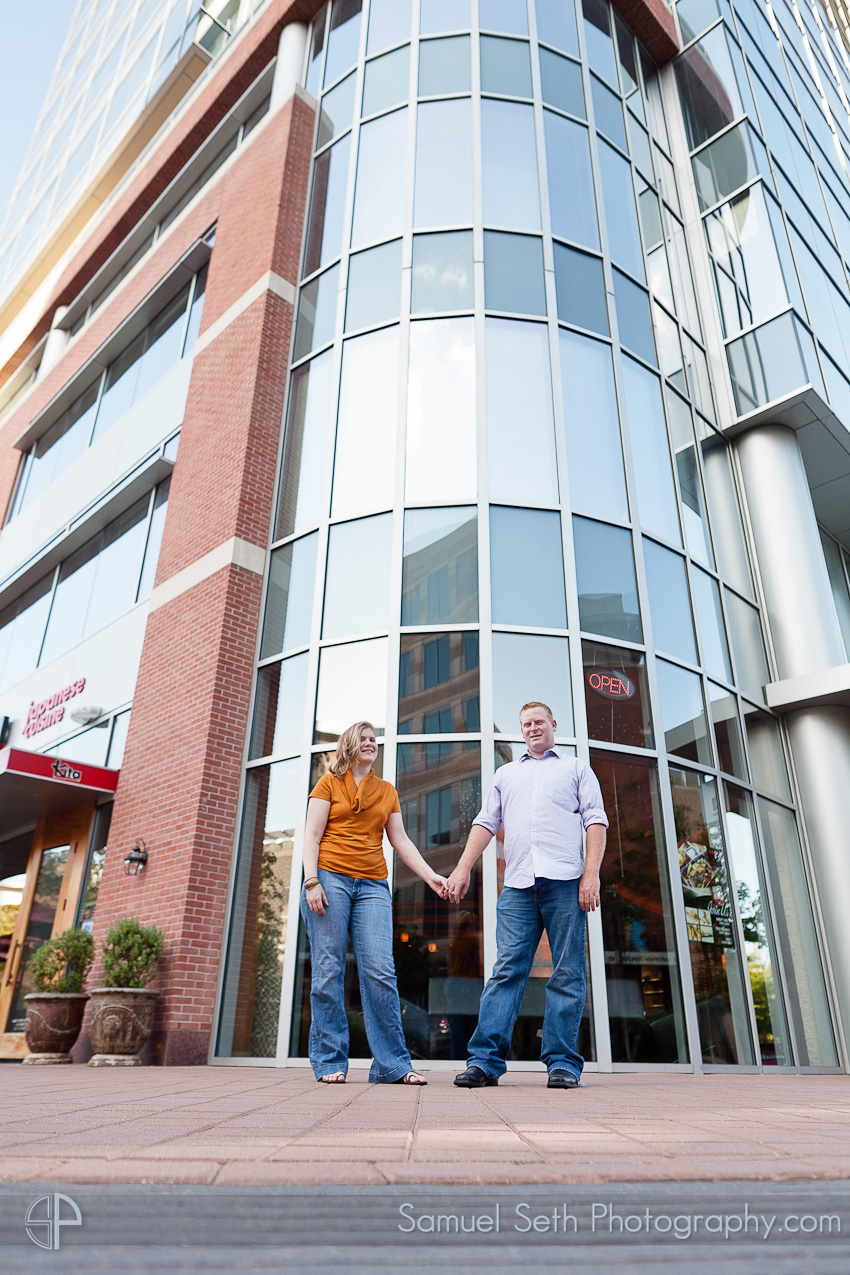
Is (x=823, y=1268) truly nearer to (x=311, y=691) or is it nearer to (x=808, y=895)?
(x=311, y=691)

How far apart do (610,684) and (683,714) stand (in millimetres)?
1042

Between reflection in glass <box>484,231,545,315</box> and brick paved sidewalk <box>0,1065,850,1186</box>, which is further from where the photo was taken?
reflection in glass <box>484,231,545,315</box>

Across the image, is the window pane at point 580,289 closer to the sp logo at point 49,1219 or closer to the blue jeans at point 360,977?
the blue jeans at point 360,977

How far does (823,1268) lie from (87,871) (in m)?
11.4

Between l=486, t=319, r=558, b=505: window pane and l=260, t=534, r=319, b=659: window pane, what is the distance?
209 centimetres

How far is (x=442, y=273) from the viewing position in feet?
31.7

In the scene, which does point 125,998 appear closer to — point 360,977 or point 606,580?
point 360,977

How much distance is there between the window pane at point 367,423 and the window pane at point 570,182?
2596 mm

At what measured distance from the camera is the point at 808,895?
918 centimetres

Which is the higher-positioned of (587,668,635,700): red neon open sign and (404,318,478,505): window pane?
(404,318,478,505): window pane

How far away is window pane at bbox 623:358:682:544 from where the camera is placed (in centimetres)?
923

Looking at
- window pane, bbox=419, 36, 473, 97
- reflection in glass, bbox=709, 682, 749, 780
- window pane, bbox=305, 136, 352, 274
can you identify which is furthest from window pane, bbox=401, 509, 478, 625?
window pane, bbox=419, 36, 473, 97

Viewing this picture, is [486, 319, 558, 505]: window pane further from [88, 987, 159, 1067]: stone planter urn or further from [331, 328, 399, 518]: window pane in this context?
[88, 987, 159, 1067]: stone planter urn

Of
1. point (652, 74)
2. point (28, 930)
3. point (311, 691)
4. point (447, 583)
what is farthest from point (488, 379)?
point (28, 930)
